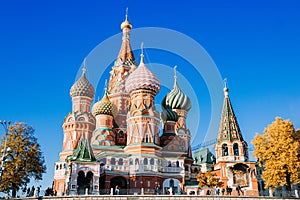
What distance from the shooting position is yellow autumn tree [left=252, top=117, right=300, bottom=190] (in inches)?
1139

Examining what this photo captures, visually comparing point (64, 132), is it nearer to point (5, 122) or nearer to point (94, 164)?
A: point (94, 164)

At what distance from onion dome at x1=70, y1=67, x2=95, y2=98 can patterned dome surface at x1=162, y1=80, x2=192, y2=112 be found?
39.4ft

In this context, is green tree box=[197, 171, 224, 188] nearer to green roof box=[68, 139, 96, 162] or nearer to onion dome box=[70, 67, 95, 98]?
green roof box=[68, 139, 96, 162]

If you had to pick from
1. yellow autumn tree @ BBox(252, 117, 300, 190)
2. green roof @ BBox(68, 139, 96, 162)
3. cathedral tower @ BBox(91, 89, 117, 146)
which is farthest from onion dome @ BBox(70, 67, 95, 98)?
yellow autumn tree @ BBox(252, 117, 300, 190)

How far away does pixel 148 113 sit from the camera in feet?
142

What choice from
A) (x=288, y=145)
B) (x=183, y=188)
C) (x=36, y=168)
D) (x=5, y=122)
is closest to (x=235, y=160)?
(x=183, y=188)

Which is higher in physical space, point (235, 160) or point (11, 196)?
point (235, 160)

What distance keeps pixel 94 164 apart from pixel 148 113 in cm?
1064

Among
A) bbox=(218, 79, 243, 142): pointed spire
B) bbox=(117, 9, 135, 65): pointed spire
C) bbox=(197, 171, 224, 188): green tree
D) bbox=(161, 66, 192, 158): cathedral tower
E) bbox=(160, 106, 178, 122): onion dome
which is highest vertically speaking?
bbox=(117, 9, 135, 65): pointed spire

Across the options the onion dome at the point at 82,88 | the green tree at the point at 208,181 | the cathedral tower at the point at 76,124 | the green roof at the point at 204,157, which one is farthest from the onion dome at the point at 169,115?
the green tree at the point at 208,181

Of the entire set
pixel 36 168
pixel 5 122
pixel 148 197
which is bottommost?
pixel 148 197

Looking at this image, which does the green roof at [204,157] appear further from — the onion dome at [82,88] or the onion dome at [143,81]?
the onion dome at [82,88]

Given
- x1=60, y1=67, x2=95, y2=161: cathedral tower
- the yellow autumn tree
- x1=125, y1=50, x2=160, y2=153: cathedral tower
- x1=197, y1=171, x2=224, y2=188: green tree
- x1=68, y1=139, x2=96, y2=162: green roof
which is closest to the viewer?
the yellow autumn tree

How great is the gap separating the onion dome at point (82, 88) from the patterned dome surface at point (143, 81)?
277 inches
